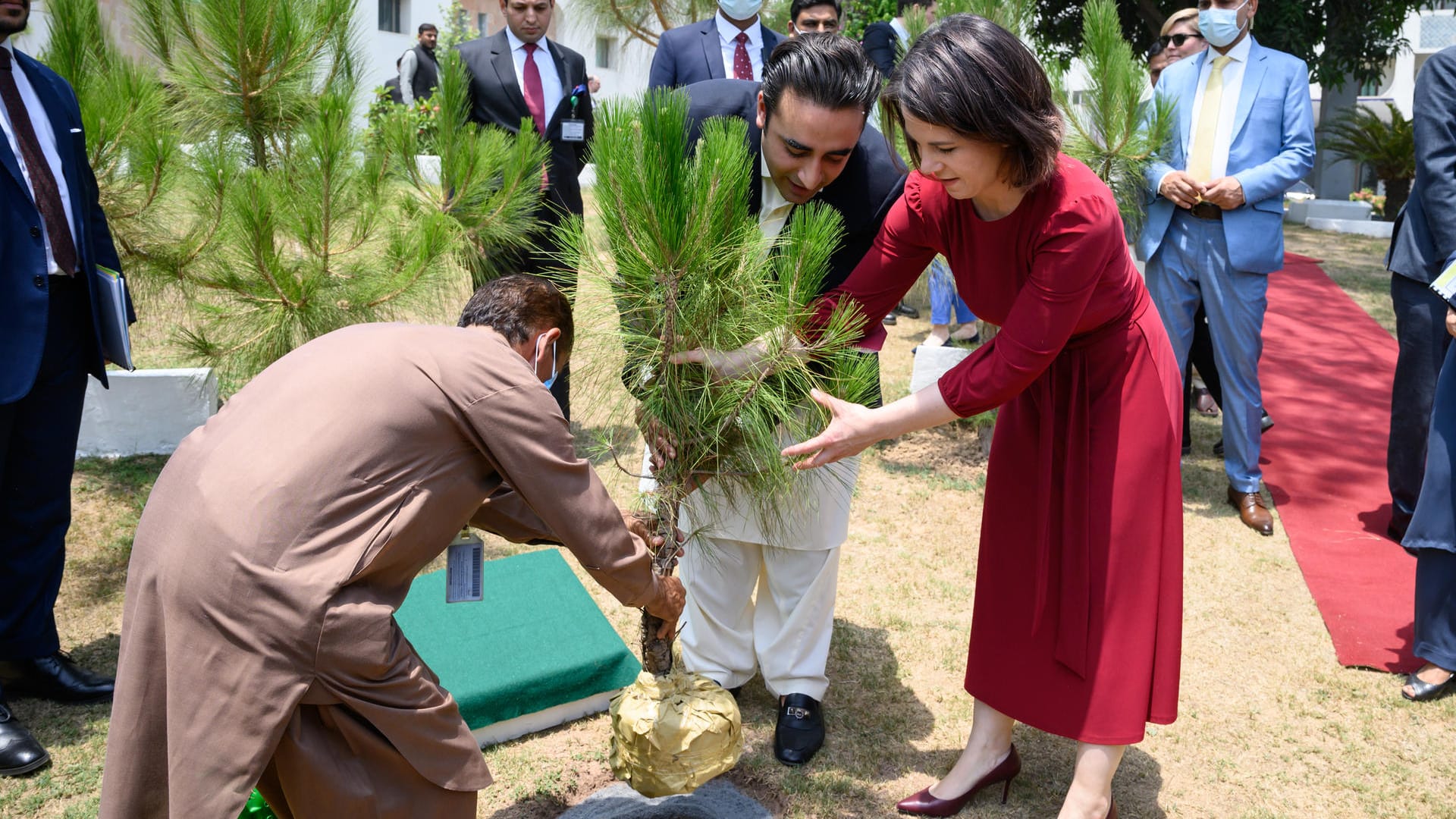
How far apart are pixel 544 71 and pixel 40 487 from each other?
2677mm

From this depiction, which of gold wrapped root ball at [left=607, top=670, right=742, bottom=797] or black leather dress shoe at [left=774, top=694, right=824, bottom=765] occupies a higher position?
gold wrapped root ball at [left=607, top=670, right=742, bottom=797]

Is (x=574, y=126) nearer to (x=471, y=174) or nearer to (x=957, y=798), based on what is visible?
(x=471, y=174)

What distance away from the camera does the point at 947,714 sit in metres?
2.81

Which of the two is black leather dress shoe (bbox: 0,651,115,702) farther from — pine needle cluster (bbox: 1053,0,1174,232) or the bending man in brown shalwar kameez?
pine needle cluster (bbox: 1053,0,1174,232)

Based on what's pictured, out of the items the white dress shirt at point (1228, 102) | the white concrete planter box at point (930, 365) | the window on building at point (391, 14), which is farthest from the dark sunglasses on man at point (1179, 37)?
the window on building at point (391, 14)

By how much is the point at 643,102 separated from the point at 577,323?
0.45 meters

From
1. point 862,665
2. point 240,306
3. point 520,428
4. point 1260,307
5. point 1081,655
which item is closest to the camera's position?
point 520,428

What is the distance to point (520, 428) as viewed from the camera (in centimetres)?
167

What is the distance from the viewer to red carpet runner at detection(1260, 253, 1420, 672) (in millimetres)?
3363

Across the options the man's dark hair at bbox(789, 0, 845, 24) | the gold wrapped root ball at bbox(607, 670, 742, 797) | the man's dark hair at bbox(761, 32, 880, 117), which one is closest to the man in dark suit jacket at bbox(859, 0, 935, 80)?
the man's dark hair at bbox(789, 0, 845, 24)

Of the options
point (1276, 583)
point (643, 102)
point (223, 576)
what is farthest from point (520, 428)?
point (1276, 583)

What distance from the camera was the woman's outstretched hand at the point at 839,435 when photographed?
208 cm

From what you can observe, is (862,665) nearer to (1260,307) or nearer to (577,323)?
(577,323)

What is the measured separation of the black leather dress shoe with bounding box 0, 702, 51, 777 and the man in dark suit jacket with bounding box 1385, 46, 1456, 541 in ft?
13.1
